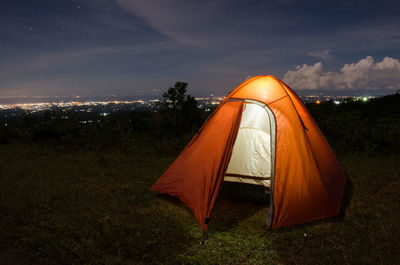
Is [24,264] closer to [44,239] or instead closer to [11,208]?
[44,239]

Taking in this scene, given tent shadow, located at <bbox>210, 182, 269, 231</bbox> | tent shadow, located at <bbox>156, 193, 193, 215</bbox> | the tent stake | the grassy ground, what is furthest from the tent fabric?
tent shadow, located at <bbox>210, 182, 269, 231</bbox>

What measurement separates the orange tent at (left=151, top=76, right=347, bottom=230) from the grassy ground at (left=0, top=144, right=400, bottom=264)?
1.07ft

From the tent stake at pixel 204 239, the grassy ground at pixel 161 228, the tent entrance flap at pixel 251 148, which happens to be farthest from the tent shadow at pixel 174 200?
the tent entrance flap at pixel 251 148

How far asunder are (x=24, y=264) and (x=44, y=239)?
1.56ft

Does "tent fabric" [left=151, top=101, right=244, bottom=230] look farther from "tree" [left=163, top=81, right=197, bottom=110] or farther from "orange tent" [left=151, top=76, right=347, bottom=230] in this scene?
"tree" [left=163, top=81, right=197, bottom=110]

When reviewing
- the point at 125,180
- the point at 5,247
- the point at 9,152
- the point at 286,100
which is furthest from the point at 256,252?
the point at 9,152

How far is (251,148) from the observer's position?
5.71 m

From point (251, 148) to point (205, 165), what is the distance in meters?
1.73

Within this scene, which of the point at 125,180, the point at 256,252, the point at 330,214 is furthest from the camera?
the point at 125,180

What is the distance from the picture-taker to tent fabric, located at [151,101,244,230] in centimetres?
409

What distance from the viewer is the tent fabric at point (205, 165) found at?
13.4ft

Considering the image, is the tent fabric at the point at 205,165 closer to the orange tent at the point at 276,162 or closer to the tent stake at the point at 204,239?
the orange tent at the point at 276,162

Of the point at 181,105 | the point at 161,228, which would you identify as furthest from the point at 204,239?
the point at 181,105

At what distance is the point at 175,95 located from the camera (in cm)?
2875
